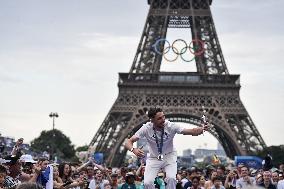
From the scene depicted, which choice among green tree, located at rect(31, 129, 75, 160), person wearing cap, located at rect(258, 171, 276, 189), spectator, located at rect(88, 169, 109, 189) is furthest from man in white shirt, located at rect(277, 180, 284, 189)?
green tree, located at rect(31, 129, 75, 160)

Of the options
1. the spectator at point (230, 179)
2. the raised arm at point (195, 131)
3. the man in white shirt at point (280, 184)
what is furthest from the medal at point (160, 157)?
the spectator at point (230, 179)

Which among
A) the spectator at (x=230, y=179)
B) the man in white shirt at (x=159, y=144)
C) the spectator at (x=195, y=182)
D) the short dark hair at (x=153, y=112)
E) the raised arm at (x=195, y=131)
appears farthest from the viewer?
the spectator at (x=230, y=179)

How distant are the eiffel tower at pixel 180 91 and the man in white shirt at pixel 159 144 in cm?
5211

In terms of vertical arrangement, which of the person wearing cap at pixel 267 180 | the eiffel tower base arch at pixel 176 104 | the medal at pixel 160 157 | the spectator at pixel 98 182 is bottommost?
the person wearing cap at pixel 267 180

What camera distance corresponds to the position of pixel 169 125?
1232 centimetres

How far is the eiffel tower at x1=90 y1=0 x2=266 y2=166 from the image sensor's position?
2601 inches

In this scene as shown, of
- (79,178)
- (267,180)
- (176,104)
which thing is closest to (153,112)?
(79,178)

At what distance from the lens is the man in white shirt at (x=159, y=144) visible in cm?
1216

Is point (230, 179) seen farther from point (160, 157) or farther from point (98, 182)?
point (160, 157)

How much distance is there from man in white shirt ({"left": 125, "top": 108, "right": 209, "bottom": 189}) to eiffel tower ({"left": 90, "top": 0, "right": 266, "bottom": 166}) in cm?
5211

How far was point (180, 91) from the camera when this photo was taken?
69312 mm

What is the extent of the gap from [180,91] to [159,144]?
57117 millimetres

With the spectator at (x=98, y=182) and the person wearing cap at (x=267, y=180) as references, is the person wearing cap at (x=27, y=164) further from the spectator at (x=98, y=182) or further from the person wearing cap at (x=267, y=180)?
the person wearing cap at (x=267, y=180)

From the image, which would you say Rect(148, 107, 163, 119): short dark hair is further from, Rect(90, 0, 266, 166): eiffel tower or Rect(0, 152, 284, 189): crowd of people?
Rect(90, 0, 266, 166): eiffel tower
